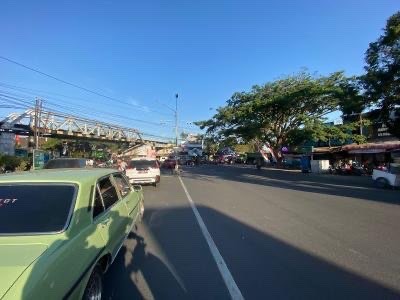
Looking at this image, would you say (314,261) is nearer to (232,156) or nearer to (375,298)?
(375,298)

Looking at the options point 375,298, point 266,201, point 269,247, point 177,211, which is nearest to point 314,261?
point 269,247

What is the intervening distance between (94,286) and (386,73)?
2473cm

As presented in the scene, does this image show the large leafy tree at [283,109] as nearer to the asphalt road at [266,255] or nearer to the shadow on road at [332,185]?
the shadow on road at [332,185]

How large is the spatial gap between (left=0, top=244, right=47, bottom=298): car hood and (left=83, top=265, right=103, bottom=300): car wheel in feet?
2.29

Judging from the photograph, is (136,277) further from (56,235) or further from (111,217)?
(56,235)

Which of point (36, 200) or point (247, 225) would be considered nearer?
A: point (36, 200)

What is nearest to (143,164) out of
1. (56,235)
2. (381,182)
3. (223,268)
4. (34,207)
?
(381,182)

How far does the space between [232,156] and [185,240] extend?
87.9m

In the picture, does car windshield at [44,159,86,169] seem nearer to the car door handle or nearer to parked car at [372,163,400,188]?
parked car at [372,163,400,188]

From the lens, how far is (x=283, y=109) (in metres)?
45.1

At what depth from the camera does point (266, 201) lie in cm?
1538

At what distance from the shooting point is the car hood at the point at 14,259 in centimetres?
316

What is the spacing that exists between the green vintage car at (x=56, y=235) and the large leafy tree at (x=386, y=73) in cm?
2295

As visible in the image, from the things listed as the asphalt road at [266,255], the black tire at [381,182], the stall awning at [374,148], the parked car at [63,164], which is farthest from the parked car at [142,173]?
the stall awning at [374,148]
